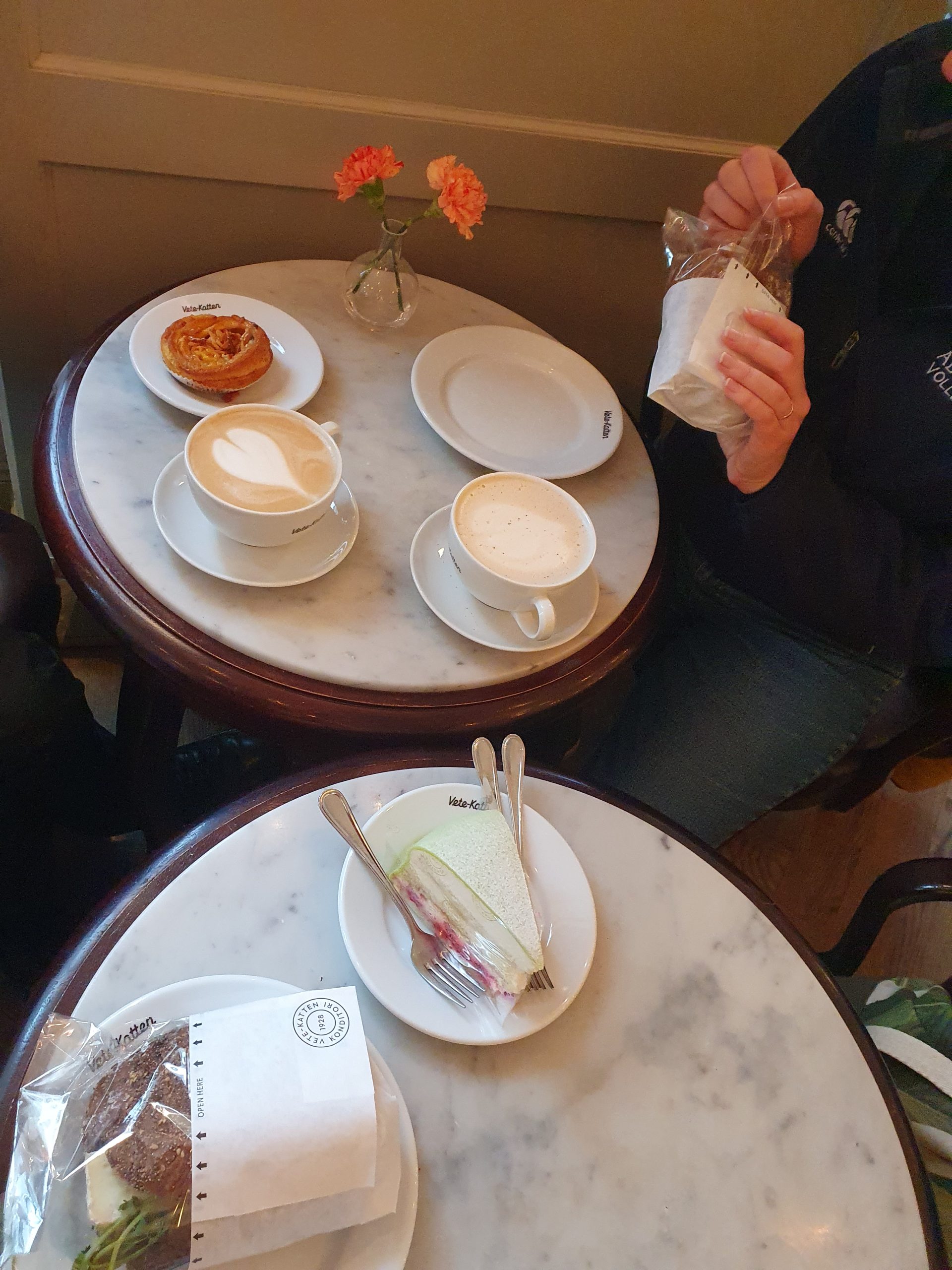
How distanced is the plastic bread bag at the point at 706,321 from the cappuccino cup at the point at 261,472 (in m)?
0.37

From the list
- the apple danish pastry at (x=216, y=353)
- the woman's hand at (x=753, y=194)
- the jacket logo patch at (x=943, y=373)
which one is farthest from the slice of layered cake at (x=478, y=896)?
the woman's hand at (x=753, y=194)

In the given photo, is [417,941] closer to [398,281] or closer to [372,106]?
[398,281]

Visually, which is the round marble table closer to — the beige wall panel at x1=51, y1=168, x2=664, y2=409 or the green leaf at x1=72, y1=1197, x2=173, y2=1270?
the beige wall panel at x1=51, y1=168, x2=664, y2=409

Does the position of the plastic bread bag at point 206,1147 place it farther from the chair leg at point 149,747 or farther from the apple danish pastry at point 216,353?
the apple danish pastry at point 216,353

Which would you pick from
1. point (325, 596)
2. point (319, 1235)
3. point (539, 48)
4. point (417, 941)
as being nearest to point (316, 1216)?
point (319, 1235)

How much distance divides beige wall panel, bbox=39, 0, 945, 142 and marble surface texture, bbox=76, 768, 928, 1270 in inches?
41.2

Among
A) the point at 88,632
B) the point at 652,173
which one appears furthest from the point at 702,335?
the point at 88,632

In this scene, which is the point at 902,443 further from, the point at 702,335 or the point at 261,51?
the point at 261,51

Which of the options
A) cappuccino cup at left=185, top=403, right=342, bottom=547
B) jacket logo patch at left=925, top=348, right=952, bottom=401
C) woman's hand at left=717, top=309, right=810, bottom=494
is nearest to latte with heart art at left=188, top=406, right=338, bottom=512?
cappuccino cup at left=185, top=403, right=342, bottom=547

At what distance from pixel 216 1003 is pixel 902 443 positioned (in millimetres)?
957

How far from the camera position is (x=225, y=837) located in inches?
28.2

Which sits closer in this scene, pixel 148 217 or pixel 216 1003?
pixel 216 1003

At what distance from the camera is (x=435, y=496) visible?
1027 mm

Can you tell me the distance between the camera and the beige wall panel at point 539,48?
110 cm
